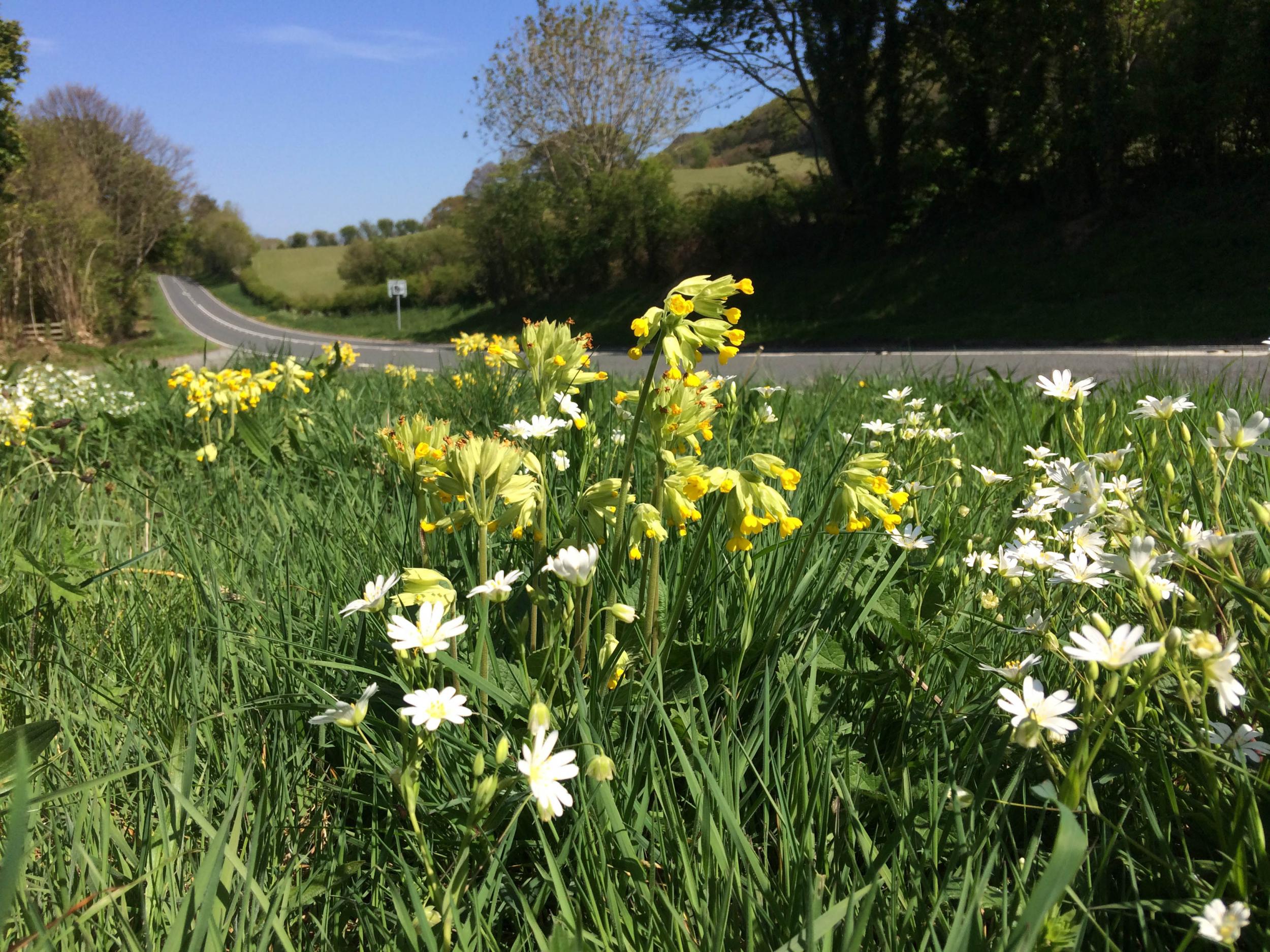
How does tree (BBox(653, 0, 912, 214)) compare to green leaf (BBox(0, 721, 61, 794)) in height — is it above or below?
above

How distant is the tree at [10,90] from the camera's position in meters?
18.5

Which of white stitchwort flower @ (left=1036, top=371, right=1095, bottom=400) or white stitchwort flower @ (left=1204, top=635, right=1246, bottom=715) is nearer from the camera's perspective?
white stitchwort flower @ (left=1204, top=635, right=1246, bottom=715)

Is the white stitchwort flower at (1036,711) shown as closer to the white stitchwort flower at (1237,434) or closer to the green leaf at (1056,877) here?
the green leaf at (1056,877)

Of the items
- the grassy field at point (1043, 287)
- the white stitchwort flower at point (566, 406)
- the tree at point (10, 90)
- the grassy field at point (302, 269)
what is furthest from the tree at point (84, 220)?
the white stitchwort flower at point (566, 406)

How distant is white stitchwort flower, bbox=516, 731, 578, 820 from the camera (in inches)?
32.2

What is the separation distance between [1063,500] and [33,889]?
4.84 ft

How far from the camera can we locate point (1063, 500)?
1.18 meters

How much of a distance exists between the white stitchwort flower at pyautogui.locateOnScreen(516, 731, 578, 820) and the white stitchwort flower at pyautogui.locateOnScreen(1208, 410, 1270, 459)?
38.6 inches

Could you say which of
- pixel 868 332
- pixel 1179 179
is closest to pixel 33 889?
pixel 868 332

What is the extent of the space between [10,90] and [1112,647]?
25337 mm

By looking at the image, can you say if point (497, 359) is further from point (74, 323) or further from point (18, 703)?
point (74, 323)

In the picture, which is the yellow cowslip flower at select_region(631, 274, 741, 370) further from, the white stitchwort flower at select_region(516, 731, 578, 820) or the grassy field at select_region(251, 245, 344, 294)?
the grassy field at select_region(251, 245, 344, 294)

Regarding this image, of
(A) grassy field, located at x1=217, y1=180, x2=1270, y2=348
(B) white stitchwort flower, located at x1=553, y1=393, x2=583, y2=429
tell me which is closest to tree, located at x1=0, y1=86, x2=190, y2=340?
(A) grassy field, located at x1=217, y1=180, x2=1270, y2=348

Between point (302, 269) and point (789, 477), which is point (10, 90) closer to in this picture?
point (789, 477)
